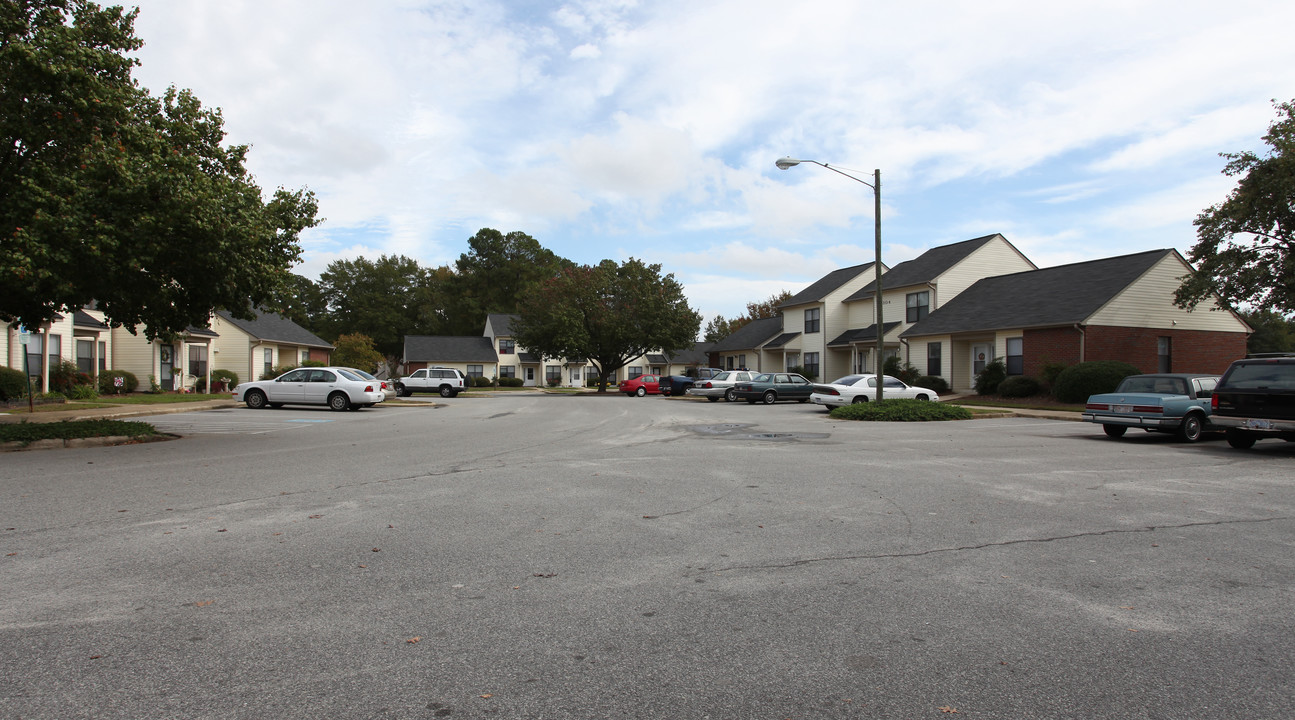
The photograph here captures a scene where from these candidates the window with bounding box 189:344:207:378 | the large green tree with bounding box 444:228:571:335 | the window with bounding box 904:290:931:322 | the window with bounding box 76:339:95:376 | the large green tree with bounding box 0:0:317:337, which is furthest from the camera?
the large green tree with bounding box 444:228:571:335

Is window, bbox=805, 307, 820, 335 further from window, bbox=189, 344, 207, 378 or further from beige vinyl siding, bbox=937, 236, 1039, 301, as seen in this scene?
window, bbox=189, 344, 207, 378

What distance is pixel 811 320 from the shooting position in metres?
47.6

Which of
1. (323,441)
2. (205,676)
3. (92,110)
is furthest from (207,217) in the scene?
(205,676)

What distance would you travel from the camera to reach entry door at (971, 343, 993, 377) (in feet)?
112

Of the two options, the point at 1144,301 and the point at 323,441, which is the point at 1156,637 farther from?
the point at 1144,301

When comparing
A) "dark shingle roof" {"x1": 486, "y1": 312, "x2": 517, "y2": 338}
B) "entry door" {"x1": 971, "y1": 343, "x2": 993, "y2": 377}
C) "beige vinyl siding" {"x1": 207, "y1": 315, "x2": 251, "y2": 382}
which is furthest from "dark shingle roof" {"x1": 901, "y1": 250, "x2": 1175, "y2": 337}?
"dark shingle roof" {"x1": 486, "y1": 312, "x2": 517, "y2": 338}

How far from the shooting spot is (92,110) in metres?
12.9

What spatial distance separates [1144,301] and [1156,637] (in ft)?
104

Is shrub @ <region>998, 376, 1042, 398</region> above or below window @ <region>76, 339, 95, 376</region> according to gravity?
below

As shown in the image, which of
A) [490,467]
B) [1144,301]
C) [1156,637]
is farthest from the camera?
[1144,301]

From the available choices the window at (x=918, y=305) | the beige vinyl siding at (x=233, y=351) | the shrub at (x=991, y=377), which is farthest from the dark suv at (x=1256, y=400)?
the beige vinyl siding at (x=233, y=351)

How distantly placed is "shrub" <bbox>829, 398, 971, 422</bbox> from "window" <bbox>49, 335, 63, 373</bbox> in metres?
29.8

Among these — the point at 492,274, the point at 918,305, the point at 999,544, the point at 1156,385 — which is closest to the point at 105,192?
the point at 999,544

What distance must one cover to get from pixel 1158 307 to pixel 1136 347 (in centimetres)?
224
